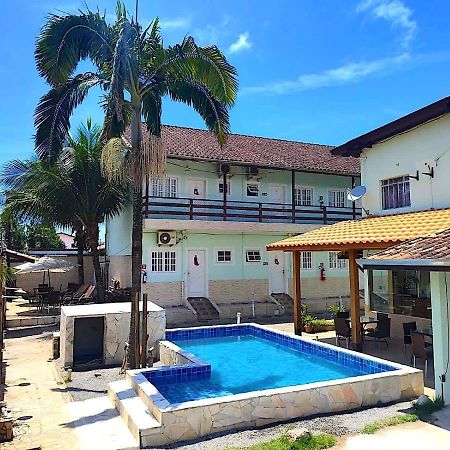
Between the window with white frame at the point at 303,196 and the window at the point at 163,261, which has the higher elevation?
the window with white frame at the point at 303,196

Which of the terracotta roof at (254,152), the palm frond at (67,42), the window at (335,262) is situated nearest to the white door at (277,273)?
the window at (335,262)

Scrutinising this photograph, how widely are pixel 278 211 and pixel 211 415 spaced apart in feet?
54.8

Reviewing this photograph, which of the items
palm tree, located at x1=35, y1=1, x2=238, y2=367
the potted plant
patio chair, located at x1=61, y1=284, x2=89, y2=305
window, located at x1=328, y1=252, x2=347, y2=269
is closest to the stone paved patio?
palm tree, located at x1=35, y1=1, x2=238, y2=367

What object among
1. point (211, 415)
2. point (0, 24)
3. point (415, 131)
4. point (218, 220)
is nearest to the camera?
point (211, 415)

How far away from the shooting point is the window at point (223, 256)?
75.9ft

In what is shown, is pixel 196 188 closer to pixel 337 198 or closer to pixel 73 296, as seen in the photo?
pixel 73 296

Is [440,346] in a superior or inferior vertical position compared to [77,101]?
inferior

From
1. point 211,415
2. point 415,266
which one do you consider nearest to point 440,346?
point 415,266

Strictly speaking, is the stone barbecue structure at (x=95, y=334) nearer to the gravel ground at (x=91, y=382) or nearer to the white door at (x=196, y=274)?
the gravel ground at (x=91, y=382)

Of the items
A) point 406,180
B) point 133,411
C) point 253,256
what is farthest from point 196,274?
point 133,411

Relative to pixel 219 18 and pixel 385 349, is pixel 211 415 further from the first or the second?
pixel 219 18

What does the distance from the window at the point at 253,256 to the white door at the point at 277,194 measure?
3.25m

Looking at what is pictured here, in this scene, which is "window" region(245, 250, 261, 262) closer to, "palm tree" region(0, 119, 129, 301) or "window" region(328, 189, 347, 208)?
"window" region(328, 189, 347, 208)

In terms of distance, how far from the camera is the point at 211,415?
287 inches
